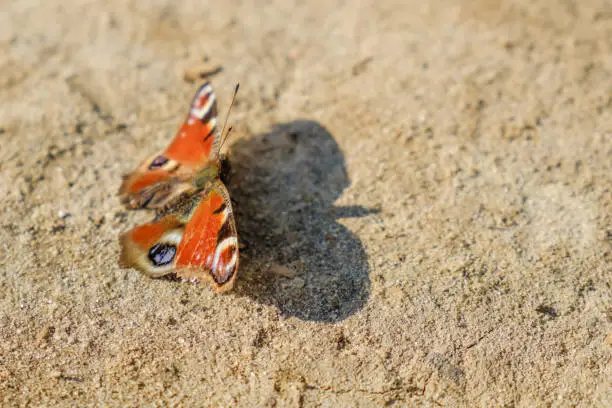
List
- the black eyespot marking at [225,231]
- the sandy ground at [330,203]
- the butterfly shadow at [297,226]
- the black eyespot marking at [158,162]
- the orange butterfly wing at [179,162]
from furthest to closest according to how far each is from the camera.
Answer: the black eyespot marking at [158,162] < the orange butterfly wing at [179,162] < the butterfly shadow at [297,226] < the black eyespot marking at [225,231] < the sandy ground at [330,203]

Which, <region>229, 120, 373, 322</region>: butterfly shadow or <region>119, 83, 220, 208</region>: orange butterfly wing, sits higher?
<region>119, 83, 220, 208</region>: orange butterfly wing

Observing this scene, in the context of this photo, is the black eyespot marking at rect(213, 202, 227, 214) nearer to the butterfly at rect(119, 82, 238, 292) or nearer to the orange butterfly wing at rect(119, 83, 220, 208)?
the butterfly at rect(119, 82, 238, 292)

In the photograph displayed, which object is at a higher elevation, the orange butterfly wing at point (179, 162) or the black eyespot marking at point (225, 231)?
the orange butterfly wing at point (179, 162)

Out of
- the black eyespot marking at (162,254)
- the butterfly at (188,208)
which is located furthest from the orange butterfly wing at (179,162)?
the black eyespot marking at (162,254)

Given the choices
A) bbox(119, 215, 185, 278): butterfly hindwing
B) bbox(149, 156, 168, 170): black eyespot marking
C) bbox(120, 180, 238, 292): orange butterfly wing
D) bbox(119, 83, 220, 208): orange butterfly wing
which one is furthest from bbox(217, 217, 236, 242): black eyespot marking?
bbox(149, 156, 168, 170): black eyespot marking

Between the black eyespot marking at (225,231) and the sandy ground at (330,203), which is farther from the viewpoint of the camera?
the black eyespot marking at (225,231)

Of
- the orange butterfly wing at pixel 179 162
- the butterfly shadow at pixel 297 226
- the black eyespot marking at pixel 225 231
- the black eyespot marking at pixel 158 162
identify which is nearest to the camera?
the black eyespot marking at pixel 225 231

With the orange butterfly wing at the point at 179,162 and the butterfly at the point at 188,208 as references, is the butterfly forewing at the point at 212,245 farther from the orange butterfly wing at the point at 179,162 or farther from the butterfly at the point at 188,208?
the orange butterfly wing at the point at 179,162
